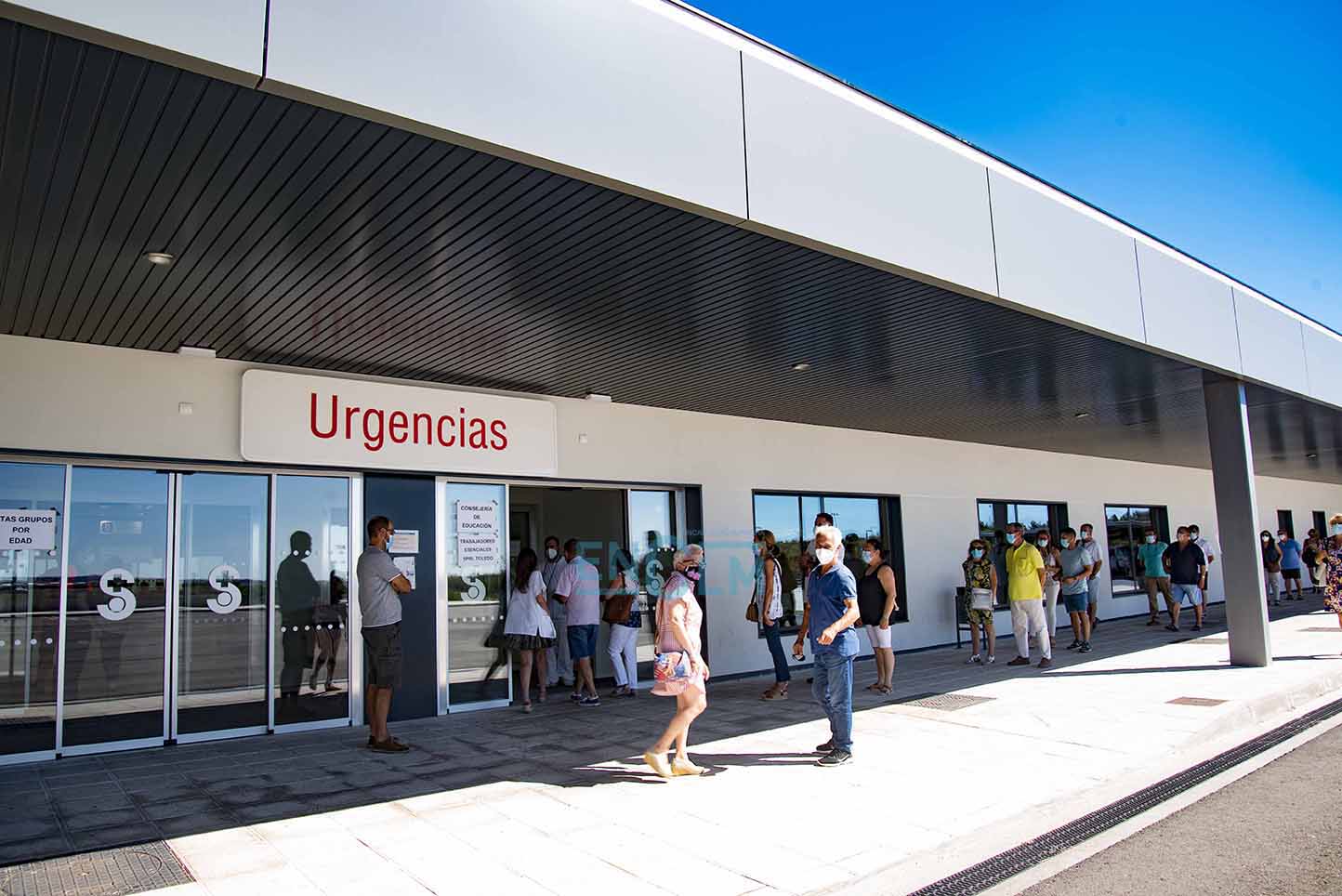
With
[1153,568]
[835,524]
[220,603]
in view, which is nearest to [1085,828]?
[220,603]

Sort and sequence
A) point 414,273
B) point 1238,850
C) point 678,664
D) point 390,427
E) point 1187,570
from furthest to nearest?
1. point 1187,570
2. point 390,427
3. point 414,273
4. point 678,664
5. point 1238,850

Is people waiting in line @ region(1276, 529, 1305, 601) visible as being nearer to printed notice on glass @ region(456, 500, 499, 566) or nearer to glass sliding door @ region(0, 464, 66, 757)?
printed notice on glass @ region(456, 500, 499, 566)

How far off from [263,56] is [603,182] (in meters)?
1.73

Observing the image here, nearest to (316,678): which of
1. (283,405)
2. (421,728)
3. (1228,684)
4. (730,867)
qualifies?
(421,728)

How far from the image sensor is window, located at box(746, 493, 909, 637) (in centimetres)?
1256

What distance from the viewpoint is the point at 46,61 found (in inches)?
141

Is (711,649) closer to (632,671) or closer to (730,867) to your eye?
(632,671)

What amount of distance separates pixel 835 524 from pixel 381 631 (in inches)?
307

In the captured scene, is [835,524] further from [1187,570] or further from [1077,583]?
[1187,570]

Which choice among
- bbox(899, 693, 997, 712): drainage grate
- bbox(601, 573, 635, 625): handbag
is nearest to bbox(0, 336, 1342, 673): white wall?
bbox(601, 573, 635, 625): handbag

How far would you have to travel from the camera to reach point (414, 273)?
6.25 m

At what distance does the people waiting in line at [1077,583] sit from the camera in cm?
1245

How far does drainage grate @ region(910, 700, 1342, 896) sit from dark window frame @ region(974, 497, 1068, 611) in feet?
27.7

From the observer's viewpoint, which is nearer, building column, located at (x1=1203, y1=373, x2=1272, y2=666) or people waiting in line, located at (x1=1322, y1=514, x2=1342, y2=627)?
building column, located at (x1=1203, y1=373, x2=1272, y2=666)
